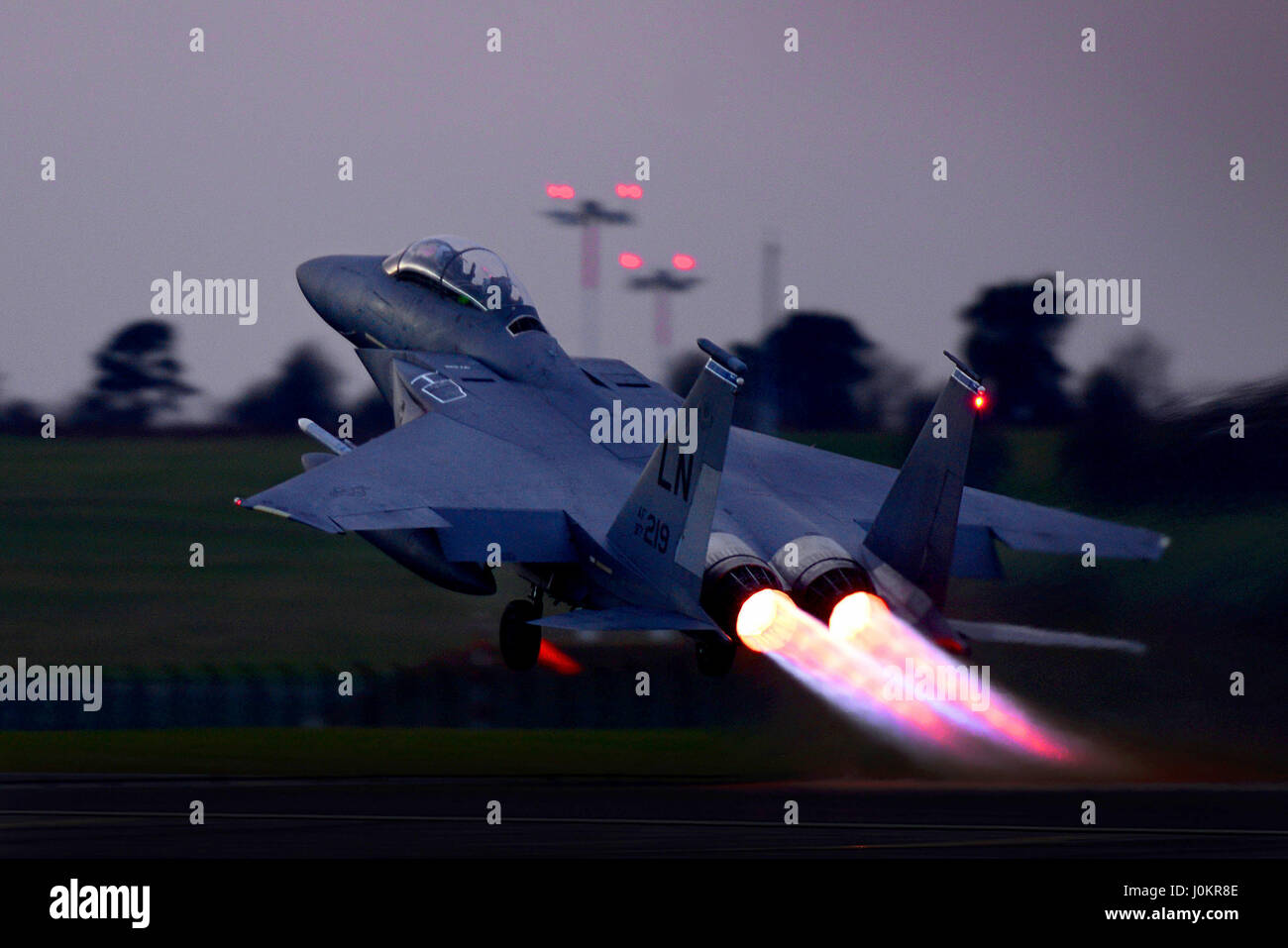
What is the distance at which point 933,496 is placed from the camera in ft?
65.3

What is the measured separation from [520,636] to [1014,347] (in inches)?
795

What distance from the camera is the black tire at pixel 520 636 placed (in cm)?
2469

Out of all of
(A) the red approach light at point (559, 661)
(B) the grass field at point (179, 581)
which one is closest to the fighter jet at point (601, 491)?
(A) the red approach light at point (559, 661)

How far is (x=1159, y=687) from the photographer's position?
82.8ft

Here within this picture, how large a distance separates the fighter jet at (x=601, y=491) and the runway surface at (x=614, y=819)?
1.84 meters

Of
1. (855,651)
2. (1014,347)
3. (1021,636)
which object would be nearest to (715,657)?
(855,651)

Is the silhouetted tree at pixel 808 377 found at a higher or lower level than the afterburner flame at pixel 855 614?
higher
